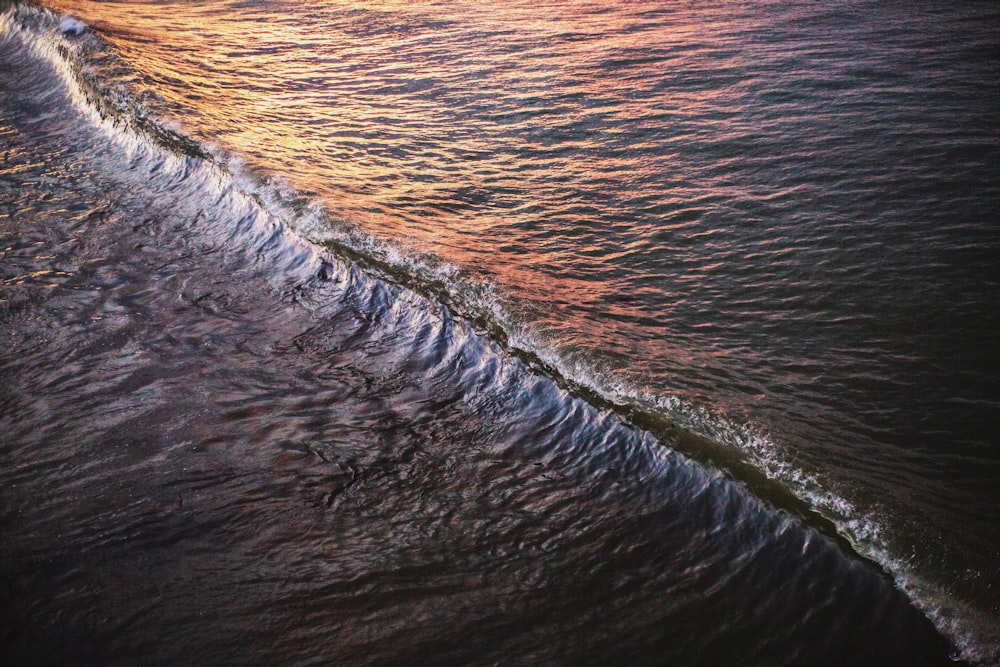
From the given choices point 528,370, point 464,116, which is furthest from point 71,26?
point 528,370

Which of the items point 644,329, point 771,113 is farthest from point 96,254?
point 771,113

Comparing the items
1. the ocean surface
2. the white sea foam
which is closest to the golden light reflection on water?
the ocean surface

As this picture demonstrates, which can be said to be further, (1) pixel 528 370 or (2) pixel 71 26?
(2) pixel 71 26

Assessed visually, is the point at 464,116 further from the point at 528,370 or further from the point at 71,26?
the point at 71,26

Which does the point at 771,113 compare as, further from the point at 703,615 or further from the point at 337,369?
the point at 703,615

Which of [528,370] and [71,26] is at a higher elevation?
[71,26]

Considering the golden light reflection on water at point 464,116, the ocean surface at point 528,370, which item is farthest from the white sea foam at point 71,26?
the ocean surface at point 528,370

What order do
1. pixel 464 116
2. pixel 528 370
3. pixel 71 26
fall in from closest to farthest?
pixel 528 370
pixel 464 116
pixel 71 26

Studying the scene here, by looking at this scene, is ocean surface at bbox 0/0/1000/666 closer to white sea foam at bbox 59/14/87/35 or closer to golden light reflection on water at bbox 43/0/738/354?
golden light reflection on water at bbox 43/0/738/354

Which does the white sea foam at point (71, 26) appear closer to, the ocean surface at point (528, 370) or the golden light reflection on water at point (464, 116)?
the golden light reflection on water at point (464, 116)
